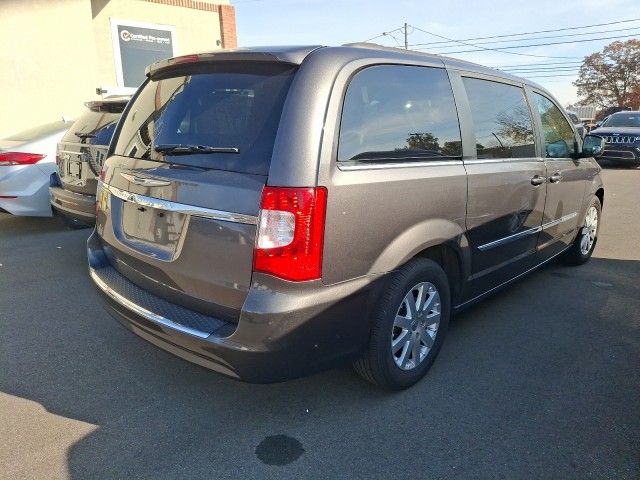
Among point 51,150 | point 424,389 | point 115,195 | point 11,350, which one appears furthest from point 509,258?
point 51,150

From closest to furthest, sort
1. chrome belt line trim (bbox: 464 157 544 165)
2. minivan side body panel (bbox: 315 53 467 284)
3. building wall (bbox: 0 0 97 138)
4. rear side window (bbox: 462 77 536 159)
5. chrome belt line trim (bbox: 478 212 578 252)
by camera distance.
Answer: minivan side body panel (bbox: 315 53 467 284) < chrome belt line trim (bbox: 464 157 544 165) < rear side window (bbox: 462 77 536 159) < chrome belt line trim (bbox: 478 212 578 252) < building wall (bbox: 0 0 97 138)

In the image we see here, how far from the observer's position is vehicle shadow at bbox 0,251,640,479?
2307mm

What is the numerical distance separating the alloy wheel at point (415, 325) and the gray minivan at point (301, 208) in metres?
0.01

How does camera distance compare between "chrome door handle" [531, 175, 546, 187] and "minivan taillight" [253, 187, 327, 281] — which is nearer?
"minivan taillight" [253, 187, 327, 281]

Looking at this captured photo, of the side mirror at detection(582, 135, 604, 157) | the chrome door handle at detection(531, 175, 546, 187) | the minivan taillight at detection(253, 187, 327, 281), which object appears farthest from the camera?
the side mirror at detection(582, 135, 604, 157)

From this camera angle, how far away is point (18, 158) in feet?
18.7

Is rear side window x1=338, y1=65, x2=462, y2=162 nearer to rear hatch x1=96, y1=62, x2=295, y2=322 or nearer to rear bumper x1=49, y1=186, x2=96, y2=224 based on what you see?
rear hatch x1=96, y1=62, x2=295, y2=322

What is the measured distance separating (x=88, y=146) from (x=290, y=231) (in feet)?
12.0

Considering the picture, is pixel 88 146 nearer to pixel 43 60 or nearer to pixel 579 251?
pixel 579 251

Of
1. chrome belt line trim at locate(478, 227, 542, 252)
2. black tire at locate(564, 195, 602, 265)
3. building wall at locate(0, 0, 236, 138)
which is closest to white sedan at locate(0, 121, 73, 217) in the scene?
building wall at locate(0, 0, 236, 138)

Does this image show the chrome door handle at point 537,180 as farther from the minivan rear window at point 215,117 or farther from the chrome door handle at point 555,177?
the minivan rear window at point 215,117

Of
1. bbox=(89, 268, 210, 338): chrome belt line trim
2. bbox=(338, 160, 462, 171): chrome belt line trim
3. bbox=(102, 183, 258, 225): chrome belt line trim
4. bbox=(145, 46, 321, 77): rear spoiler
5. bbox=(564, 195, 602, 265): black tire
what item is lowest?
bbox=(564, 195, 602, 265): black tire

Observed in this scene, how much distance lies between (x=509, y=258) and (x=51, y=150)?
535 cm

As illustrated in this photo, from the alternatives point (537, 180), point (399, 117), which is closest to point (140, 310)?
point (399, 117)
